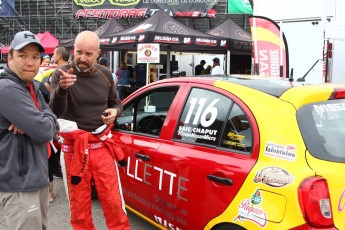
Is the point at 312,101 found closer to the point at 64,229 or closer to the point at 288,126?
the point at 288,126

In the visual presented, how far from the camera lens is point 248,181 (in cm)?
234

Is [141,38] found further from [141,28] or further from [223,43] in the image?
[223,43]

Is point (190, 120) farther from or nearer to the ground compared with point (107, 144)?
farther from the ground

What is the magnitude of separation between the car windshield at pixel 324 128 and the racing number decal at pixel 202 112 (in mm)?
650

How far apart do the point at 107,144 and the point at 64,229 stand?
1352mm

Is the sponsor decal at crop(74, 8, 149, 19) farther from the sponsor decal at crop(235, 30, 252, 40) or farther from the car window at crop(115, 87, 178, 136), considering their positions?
the car window at crop(115, 87, 178, 136)

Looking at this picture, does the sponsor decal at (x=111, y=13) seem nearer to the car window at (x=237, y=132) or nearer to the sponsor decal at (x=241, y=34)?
the sponsor decal at (x=241, y=34)

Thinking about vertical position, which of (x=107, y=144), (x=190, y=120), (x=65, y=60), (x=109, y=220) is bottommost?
(x=109, y=220)

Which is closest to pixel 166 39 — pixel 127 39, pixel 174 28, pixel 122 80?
pixel 174 28

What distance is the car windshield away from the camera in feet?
7.38

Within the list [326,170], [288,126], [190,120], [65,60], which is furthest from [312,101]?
[65,60]

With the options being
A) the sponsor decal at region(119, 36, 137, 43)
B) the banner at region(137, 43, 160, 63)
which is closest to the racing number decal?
the banner at region(137, 43, 160, 63)

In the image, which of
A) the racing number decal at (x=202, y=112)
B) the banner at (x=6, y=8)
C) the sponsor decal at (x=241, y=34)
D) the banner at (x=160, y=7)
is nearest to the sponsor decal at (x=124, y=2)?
the banner at (x=160, y=7)

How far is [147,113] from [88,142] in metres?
1.02
